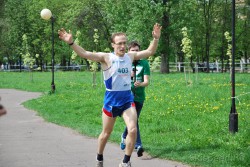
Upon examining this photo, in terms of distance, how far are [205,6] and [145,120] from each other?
44.7m

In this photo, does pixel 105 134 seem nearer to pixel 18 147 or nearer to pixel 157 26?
pixel 157 26

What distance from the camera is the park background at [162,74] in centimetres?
886

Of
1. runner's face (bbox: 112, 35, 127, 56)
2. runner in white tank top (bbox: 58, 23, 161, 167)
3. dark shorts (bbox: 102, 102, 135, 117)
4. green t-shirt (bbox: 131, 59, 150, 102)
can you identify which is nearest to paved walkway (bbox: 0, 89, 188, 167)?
runner in white tank top (bbox: 58, 23, 161, 167)

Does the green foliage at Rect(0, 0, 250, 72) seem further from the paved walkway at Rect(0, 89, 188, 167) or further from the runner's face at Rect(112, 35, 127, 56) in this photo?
the runner's face at Rect(112, 35, 127, 56)

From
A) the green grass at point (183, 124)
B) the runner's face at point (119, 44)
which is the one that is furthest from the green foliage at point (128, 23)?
the runner's face at point (119, 44)

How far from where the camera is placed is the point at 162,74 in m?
40.6

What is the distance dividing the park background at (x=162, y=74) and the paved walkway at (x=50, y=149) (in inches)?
17.8

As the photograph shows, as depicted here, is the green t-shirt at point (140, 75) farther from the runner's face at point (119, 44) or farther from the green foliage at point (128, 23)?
the green foliage at point (128, 23)

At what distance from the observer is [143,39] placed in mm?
42625

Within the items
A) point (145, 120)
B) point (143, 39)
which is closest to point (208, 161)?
point (145, 120)

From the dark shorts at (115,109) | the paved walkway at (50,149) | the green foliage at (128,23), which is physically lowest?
the paved walkway at (50,149)

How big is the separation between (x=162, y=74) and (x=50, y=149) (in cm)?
3247

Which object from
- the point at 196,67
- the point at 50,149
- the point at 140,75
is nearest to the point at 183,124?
the point at 140,75

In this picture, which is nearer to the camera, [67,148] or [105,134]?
[105,134]
